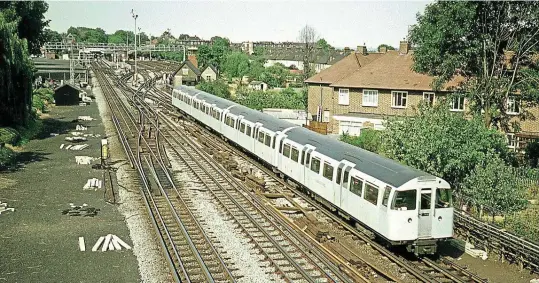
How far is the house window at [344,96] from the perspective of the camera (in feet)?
139

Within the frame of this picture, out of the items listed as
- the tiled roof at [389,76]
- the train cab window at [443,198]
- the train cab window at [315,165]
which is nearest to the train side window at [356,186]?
the train cab window at [443,198]

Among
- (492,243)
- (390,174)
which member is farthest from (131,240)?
(492,243)

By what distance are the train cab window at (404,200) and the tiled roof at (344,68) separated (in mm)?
30877

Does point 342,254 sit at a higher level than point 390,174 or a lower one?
lower

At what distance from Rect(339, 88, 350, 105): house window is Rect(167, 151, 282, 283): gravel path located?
816 inches

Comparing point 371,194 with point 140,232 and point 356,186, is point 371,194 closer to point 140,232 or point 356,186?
point 356,186

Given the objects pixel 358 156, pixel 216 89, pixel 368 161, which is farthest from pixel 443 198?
pixel 216 89

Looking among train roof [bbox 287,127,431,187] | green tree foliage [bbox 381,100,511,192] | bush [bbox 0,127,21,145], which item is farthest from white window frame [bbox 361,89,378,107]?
bush [bbox 0,127,21,145]

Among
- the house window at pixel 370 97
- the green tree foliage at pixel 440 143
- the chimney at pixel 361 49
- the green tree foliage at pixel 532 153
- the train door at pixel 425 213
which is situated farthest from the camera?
the chimney at pixel 361 49

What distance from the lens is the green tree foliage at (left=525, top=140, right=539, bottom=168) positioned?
104 feet

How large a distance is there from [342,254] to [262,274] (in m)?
2.75

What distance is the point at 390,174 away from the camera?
52.2 feet

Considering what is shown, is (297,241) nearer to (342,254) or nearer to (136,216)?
(342,254)

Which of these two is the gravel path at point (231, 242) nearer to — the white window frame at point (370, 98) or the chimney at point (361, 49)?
the white window frame at point (370, 98)
